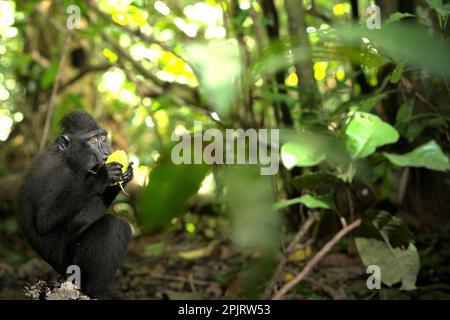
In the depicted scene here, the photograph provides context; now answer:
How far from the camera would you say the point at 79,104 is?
487 centimetres

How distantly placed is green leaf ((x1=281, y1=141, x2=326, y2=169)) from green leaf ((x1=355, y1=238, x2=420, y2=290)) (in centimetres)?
97

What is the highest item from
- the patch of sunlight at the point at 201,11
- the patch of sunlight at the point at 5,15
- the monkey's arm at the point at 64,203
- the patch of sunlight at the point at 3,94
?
the patch of sunlight at the point at 5,15

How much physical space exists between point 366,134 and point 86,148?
57.0 inches

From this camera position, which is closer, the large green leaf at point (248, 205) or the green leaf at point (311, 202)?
the large green leaf at point (248, 205)

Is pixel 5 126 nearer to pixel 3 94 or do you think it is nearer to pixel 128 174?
pixel 3 94

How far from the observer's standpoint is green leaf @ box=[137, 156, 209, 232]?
239 cm

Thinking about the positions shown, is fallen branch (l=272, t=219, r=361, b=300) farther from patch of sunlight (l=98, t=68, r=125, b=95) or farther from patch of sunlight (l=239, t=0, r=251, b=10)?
patch of sunlight (l=98, t=68, r=125, b=95)

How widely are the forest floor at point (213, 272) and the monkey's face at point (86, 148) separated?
120cm

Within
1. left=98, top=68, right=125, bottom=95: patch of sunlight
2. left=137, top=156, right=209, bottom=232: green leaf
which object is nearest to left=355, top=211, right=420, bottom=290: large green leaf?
left=137, top=156, right=209, bottom=232: green leaf

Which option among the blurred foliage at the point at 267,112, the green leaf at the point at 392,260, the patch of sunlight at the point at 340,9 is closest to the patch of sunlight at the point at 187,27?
the blurred foliage at the point at 267,112

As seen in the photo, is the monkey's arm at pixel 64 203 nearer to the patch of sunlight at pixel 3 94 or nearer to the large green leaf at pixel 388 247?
the large green leaf at pixel 388 247

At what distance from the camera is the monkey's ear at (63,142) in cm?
283

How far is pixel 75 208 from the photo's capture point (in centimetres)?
276
